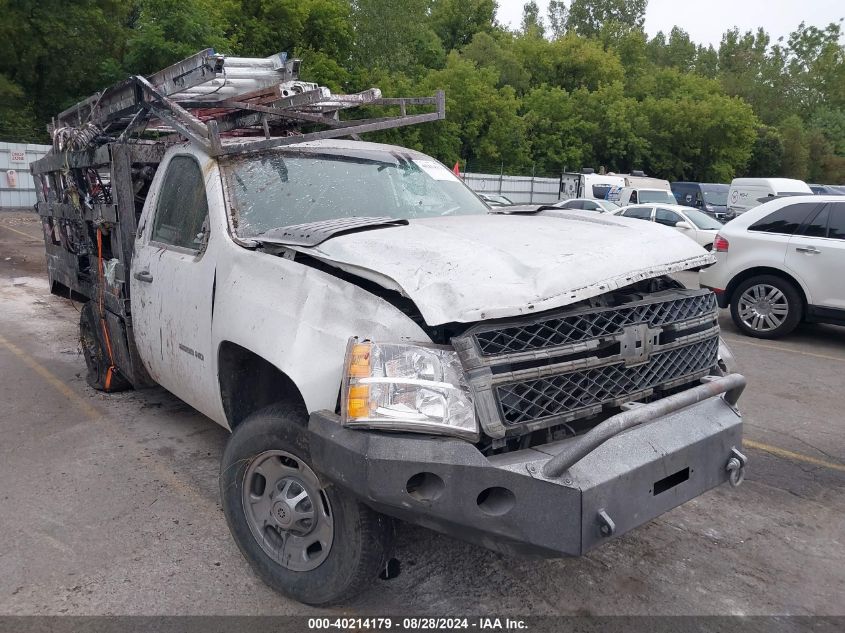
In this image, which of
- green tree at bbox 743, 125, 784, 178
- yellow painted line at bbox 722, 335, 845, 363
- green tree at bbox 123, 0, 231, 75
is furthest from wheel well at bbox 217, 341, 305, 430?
green tree at bbox 743, 125, 784, 178

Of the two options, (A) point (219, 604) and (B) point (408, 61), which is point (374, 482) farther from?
(B) point (408, 61)

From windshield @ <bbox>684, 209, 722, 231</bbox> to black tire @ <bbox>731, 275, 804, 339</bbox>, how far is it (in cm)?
783

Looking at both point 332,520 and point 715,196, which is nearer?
point 332,520

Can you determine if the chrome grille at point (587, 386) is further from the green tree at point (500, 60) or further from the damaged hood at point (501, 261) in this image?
the green tree at point (500, 60)

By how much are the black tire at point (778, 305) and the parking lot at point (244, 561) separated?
9.88 feet

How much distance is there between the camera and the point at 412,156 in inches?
188

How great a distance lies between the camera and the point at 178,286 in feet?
12.7

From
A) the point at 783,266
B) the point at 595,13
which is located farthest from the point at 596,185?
the point at 595,13

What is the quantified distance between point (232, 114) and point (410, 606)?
3639 mm

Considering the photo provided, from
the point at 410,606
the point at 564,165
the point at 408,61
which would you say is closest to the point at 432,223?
the point at 410,606

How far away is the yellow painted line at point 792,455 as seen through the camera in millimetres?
4711

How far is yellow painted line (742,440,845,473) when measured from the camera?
4.71m

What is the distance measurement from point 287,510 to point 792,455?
3617 mm

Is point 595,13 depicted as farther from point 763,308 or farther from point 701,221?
point 763,308
